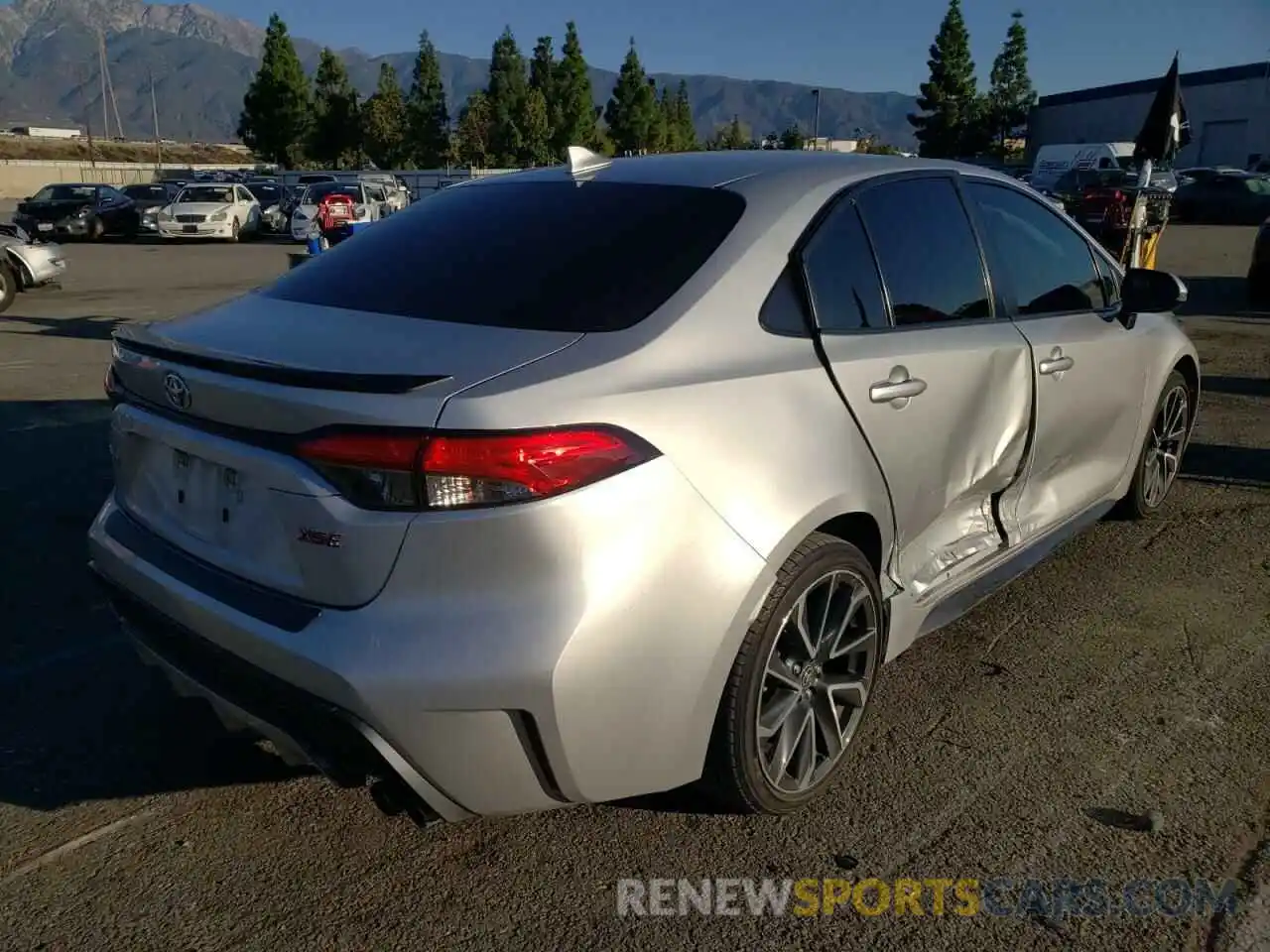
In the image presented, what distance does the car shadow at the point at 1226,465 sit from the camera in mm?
5965

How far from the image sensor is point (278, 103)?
58.3m

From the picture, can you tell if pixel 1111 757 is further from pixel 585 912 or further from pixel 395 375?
pixel 395 375

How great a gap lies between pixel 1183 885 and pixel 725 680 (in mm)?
1201

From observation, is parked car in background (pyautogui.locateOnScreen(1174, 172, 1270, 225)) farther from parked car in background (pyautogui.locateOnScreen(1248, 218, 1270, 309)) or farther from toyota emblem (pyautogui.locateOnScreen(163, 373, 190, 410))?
toyota emblem (pyautogui.locateOnScreen(163, 373, 190, 410))

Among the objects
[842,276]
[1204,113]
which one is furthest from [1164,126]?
[1204,113]

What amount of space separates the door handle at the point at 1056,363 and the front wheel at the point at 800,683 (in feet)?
4.04

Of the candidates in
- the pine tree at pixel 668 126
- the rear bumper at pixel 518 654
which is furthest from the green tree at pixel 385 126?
the rear bumper at pixel 518 654

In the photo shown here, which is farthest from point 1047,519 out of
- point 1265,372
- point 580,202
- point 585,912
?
point 1265,372

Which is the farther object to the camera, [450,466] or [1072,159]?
[1072,159]

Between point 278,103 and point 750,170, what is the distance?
61.4m

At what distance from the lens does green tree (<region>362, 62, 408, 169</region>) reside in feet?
192

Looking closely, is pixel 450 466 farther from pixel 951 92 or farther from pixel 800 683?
pixel 951 92

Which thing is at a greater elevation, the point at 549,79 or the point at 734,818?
the point at 549,79

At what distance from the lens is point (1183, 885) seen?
8.49ft
